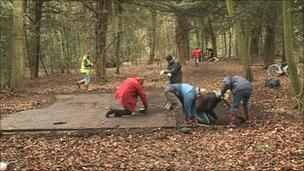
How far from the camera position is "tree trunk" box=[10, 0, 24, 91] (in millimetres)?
21375

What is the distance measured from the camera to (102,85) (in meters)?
24.7

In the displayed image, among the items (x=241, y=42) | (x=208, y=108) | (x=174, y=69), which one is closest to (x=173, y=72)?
(x=174, y=69)

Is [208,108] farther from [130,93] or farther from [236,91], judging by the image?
[130,93]

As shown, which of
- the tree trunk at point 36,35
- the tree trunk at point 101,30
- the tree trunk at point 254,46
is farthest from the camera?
the tree trunk at point 254,46

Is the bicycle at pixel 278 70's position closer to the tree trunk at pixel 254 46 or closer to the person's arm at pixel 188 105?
the person's arm at pixel 188 105

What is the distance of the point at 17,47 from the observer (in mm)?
21484

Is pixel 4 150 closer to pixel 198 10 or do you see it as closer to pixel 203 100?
pixel 203 100

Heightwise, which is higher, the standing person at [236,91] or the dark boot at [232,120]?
the standing person at [236,91]

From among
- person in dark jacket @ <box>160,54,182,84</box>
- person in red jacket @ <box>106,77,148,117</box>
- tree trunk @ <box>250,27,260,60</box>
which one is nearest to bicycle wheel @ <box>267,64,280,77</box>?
person in dark jacket @ <box>160,54,182,84</box>

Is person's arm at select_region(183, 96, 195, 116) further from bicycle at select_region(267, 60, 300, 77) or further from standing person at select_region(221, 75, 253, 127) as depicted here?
bicycle at select_region(267, 60, 300, 77)

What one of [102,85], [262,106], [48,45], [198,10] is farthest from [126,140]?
[48,45]

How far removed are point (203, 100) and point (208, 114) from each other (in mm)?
429

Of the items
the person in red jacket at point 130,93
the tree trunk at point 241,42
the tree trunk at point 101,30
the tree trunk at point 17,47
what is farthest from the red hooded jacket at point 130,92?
the tree trunk at point 101,30

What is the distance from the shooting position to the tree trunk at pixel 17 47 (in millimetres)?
21375
